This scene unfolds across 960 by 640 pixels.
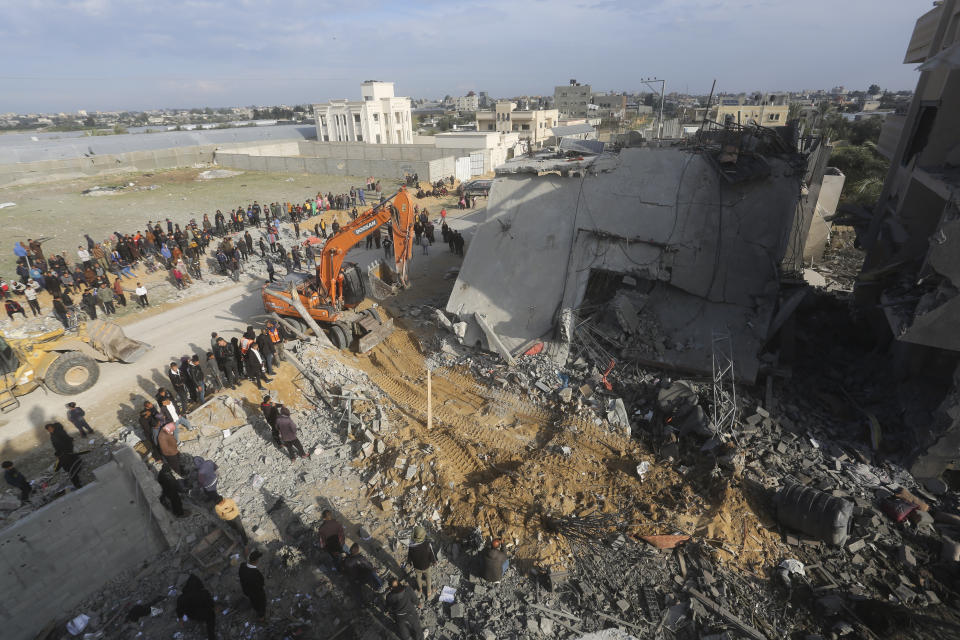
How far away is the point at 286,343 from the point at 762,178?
1340cm

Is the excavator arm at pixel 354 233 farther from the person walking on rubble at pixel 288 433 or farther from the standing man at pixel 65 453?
the standing man at pixel 65 453

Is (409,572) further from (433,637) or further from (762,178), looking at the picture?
(762,178)

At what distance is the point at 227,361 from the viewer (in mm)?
11055

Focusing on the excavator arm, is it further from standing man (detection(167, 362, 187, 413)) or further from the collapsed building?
standing man (detection(167, 362, 187, 413))

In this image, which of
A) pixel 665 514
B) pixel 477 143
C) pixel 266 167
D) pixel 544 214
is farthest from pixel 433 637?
pixel 266 167

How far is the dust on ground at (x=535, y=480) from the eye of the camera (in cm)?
764

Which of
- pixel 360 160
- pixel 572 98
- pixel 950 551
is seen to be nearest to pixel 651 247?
pixel 950 551

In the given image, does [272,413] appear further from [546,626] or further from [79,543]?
[546,626]

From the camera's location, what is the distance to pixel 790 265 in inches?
611

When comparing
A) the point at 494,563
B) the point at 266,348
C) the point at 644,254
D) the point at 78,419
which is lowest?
the point at 494,563

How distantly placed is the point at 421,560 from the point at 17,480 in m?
7.34

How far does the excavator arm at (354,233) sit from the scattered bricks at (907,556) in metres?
12.3

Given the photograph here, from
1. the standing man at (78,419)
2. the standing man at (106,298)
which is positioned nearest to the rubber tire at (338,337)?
the standing man at (78,419)

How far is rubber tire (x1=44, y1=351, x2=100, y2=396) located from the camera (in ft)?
36.2
